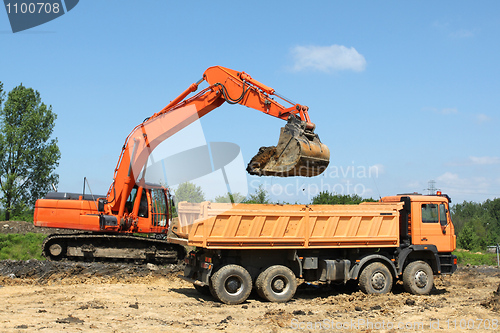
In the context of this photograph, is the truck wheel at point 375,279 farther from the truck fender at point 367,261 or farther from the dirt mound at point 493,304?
the dirt mound at point 493,304

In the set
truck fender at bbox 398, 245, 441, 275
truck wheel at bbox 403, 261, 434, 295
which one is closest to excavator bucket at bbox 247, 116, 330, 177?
truck fender at bbox 398, 245, 441, 275

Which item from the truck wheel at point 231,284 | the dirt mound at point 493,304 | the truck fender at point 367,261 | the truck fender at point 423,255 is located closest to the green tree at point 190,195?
the truck wheel at point 231,284

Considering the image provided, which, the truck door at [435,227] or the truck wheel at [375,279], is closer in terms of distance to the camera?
Answer: the truck wheel at [375,279]

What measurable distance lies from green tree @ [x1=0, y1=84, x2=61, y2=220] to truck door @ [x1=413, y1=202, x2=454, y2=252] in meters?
33.8

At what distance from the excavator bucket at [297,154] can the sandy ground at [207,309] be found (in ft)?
10.7

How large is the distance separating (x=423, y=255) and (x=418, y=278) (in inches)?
26.8

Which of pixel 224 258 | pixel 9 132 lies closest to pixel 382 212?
pixel 224 258

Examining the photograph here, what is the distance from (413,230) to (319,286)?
11.2 ft

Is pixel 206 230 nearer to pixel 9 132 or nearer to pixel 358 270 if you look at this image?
pixel 358 270

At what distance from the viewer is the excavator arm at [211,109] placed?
36.1ft

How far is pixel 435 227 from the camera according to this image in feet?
41.7

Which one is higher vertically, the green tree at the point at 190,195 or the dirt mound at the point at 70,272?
the green tree at the point at 190,195

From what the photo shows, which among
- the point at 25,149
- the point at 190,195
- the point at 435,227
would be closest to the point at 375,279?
the point at 435,227

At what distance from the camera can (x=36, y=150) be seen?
3819 cm
